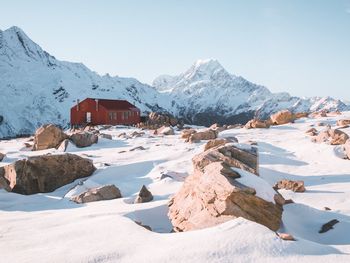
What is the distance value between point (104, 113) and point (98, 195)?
39623mm

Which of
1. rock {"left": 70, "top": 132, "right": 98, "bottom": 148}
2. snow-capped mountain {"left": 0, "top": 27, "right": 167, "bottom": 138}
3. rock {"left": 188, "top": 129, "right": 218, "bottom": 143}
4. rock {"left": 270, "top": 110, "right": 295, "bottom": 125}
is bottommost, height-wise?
rock {"left": 70, "top": 132, "right": 98, "bottom": 148}

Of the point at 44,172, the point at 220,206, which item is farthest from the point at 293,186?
the point at 44,172

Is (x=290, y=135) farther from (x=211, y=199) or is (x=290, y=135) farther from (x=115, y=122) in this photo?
(x=115, y=122)

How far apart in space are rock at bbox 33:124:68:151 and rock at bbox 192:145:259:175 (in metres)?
11.8

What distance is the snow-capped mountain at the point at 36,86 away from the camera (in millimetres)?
121188

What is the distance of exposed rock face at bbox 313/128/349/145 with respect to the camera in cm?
1431

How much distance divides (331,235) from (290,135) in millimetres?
12588

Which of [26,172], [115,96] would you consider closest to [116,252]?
[26,172]

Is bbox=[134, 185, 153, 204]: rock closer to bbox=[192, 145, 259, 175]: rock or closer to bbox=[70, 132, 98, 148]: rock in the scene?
bbox=[192, 145, 259, 175]: rock

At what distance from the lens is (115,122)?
49.1 m

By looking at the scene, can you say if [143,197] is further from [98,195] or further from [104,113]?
[104,113]

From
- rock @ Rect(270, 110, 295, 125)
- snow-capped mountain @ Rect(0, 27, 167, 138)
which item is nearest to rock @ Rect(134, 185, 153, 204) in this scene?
rock @ Rect(270, 110, 295, 125)

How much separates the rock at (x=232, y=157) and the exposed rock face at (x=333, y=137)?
199 inches

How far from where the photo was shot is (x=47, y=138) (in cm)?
1986
